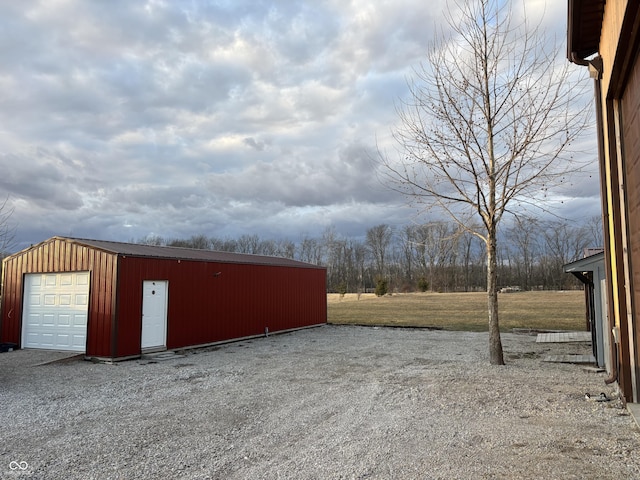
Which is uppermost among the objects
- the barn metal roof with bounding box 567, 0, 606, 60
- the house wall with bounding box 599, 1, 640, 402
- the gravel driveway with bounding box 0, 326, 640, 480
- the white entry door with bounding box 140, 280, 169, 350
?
the barn metal roof with bounding box 567, 0, 606, 60

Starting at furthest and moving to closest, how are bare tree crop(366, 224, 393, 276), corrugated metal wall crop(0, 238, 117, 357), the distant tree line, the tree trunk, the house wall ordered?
bare tree crop(366, 224, 393, 276), the distant tree line, corrugated metal wall crop(0, 238, 117, 357), the tree trunk, the house wall

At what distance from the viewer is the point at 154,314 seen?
11.2 meters

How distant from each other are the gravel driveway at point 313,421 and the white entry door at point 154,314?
4.47 ft

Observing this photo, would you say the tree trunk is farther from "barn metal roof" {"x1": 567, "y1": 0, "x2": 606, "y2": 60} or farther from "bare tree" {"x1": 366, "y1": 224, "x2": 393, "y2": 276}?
"bare tree" {"x1": 366, "y1": 224, "x2": 393, "y2": 276}

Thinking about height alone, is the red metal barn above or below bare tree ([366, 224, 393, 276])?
below

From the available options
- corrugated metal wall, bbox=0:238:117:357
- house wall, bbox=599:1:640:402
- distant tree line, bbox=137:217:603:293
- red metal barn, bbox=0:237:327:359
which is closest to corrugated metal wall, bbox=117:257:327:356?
red metal barn, bbox=0:237:327:359

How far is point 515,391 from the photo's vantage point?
653 cm

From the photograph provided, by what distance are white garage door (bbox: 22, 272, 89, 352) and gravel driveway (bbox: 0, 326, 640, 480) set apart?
4.90 feet

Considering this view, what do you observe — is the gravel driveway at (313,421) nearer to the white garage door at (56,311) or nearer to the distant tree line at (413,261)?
the white garage door at (56,311)

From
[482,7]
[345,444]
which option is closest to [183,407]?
[345,444]

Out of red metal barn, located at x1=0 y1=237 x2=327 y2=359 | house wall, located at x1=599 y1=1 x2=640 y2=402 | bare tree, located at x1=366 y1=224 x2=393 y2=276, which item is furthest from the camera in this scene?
bare tree, located at x1=366 y1=224 x2=393 y2=276

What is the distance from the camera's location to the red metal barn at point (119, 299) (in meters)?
10.5

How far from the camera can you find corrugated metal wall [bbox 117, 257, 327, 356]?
10633 mm

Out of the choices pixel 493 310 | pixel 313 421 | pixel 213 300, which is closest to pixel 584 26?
pixel 493 310
